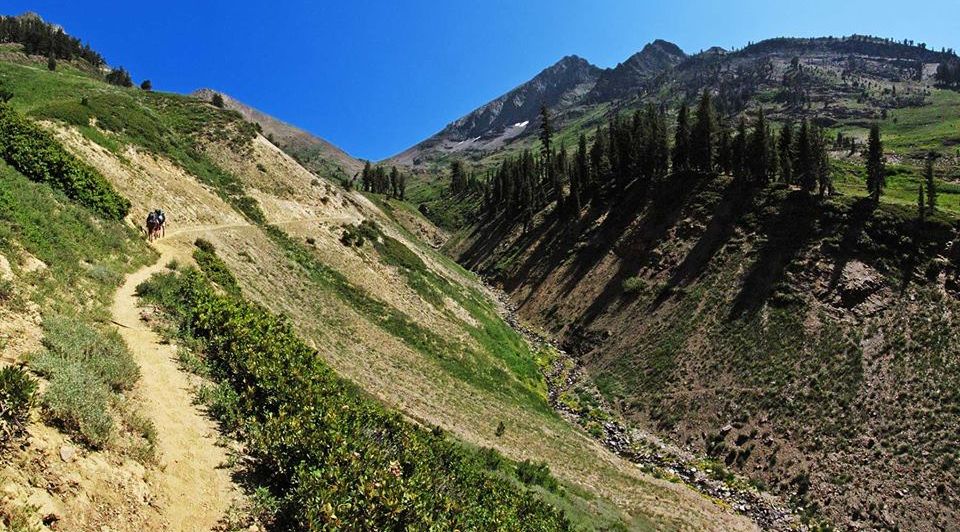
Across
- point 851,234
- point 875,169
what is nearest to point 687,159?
point 875,169

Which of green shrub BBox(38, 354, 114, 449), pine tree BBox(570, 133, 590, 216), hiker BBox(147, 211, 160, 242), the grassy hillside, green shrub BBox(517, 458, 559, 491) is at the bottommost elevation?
green shrub BBox(517, 458, 559, 491)

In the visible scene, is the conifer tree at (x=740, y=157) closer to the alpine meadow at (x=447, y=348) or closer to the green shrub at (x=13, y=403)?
the alpine meadow at (x=447, y=348)

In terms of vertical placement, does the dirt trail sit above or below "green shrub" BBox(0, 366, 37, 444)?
below

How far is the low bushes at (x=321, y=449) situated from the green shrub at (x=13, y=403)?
474cm

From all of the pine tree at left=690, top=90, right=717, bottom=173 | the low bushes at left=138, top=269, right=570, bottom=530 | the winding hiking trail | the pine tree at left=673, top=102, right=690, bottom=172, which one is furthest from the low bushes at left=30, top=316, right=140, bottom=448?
the pine tree at left=673, top=102, right=690, bottom=172

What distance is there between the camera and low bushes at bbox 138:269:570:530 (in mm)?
10969

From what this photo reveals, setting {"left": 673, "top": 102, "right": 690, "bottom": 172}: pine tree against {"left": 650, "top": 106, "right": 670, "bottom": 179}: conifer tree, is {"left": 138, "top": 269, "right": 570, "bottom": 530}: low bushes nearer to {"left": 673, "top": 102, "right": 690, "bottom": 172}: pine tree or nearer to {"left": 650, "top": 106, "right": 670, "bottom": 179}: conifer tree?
{"left": 673, "top": 102, "right": 690, "bottom": 172}: pine tree

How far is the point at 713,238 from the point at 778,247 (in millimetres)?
9275

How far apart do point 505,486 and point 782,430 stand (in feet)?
106

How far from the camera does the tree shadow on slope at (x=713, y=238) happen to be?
6412 centimetres

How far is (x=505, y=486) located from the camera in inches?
834

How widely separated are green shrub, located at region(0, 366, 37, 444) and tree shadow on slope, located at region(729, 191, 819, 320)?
58992mm

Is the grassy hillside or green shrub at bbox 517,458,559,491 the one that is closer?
green shrub at bbox 517,458,559,491

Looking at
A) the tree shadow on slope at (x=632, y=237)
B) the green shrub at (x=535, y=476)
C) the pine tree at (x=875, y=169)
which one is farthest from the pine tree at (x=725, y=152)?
the green shrub at (x=535, y=476)
